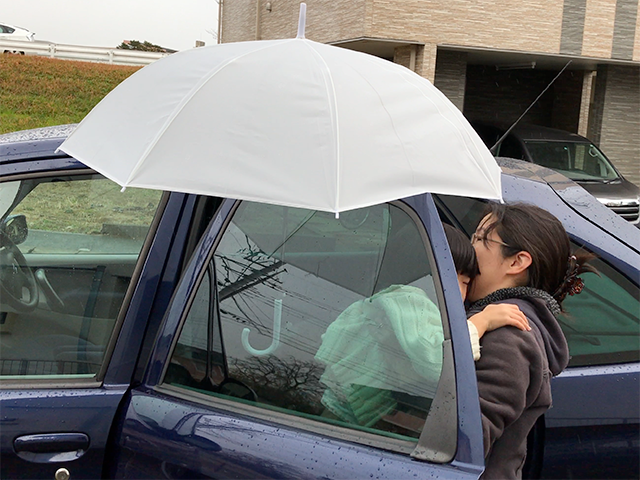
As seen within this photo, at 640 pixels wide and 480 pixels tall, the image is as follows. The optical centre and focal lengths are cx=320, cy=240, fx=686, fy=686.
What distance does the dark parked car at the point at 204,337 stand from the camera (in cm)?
157

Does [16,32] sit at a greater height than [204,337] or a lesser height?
greater

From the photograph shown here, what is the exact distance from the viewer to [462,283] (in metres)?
1.85

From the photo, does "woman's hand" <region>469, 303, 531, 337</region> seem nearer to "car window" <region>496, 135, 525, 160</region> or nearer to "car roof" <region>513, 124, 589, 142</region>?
"car window" <region>496, 135, 525, 160</region>

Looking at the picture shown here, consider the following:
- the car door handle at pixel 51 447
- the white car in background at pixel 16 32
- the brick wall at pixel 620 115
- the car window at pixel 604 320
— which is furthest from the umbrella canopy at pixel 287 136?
the white car in background at pixel 16 32

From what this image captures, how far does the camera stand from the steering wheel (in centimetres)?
194

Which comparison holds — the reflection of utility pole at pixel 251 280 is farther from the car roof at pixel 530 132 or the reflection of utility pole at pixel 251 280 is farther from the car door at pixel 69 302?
the car roof at pixel 530 132

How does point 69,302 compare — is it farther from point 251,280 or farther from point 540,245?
point 540,245

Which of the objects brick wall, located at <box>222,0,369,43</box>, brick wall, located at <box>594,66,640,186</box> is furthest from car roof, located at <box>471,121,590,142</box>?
brick wall, located at <box>594,66,640,186</box>

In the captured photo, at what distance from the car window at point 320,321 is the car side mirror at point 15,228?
0.64 meters

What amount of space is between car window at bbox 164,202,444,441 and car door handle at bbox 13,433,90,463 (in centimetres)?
27

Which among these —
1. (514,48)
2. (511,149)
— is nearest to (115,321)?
(511,149)

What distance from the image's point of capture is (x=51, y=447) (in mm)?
1681

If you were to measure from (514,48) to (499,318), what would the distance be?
619 inches

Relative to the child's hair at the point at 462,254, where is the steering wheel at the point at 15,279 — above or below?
below
